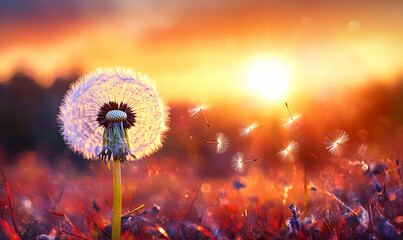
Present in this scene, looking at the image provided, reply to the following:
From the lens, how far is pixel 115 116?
14.5ft

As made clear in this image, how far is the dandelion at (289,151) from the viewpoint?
499 cm

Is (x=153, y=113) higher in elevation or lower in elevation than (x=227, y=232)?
higher

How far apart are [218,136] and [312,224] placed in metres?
1.65

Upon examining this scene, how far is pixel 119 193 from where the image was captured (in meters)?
4.30

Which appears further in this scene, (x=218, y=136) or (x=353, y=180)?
(x=353, y=180)

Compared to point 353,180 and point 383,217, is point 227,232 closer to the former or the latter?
point 383,217

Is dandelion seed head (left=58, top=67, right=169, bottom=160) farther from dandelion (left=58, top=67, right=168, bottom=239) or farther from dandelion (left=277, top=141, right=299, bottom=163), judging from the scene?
dandelion (left=277, top=141, right=299, bottom=163)

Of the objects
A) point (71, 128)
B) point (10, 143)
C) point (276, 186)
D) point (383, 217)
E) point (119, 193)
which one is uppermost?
point (71, 128)

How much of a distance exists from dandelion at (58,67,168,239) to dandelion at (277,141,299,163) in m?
1.64

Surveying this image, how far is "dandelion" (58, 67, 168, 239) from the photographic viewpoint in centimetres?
448

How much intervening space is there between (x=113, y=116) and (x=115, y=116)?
23 millimetres

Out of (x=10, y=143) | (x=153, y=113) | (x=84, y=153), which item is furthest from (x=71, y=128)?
(x=10, y=143)

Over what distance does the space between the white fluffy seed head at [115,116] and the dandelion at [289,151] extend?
2110 millimetres

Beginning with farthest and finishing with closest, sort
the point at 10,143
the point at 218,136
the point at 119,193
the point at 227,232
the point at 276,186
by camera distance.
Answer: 1. the point at 10,143
2. the point at 276,186
3. the point at 218,136
4. the point at 227,232
5. the point at 119,193
